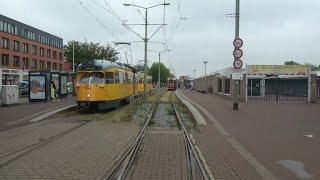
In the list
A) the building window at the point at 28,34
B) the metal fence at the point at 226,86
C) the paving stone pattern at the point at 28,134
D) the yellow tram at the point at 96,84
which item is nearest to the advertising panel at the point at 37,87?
the yellow tram at the point at 96,84

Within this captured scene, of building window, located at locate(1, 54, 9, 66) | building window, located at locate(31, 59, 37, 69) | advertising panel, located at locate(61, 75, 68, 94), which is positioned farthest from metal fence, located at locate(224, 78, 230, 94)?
building window, located at locate(31, 59, 37, 69)

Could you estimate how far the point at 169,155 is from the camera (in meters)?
12.2

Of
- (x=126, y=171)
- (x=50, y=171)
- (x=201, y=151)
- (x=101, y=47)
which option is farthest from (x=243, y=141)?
(x=101, y=47)

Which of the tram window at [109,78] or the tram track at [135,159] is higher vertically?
the tram window at [109,78]

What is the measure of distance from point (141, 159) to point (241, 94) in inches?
1192

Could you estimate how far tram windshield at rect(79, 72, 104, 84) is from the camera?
27.0 metres

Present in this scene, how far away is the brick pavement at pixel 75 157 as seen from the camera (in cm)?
941

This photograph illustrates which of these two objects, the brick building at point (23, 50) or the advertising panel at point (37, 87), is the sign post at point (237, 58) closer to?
the advertising panel at point (37, 87)

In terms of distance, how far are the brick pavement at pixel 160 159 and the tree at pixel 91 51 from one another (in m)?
65.1

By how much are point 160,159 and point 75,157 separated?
196 centimetres

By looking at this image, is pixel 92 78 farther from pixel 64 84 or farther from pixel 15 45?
pixel 15 45

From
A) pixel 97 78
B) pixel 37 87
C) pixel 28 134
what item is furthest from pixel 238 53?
pixel 28 134

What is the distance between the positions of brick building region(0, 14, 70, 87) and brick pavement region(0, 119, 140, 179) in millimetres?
59862

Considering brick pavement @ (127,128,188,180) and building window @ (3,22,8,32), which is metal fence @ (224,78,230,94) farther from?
building window @ (3,22,8,32)
